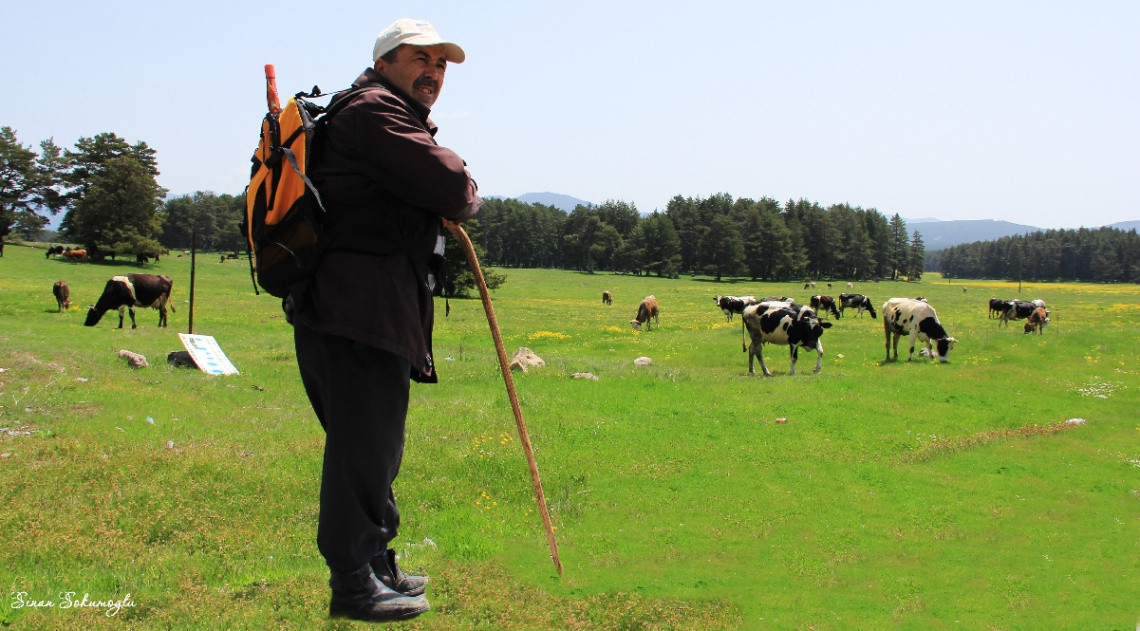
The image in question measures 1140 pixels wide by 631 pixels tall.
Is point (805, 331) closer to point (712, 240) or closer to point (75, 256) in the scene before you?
point (75, 256)

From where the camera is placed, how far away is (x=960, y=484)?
10.5 metres

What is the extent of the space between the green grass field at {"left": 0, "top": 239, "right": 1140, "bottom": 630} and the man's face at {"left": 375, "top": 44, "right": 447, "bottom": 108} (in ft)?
10.7

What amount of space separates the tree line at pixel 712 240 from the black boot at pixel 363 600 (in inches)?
4313

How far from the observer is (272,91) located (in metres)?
4.00

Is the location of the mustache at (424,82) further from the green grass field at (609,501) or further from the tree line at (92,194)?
the tree line at (92,194)

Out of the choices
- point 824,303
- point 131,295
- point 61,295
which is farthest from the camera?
point 824,303

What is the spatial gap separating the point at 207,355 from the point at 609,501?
39.5ft

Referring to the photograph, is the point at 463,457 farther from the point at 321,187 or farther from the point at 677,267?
the point at 677,267

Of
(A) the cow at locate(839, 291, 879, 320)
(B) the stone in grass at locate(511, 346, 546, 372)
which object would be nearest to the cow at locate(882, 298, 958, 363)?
(B) the stone in grass at locate(511, 346, 546, 372)

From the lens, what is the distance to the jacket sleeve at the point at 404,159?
349cm

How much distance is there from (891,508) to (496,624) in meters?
6.21

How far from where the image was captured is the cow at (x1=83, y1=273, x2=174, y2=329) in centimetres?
2673

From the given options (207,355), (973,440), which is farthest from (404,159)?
(207,355)

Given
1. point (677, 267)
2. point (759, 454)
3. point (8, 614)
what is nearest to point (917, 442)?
point (759, 454)
